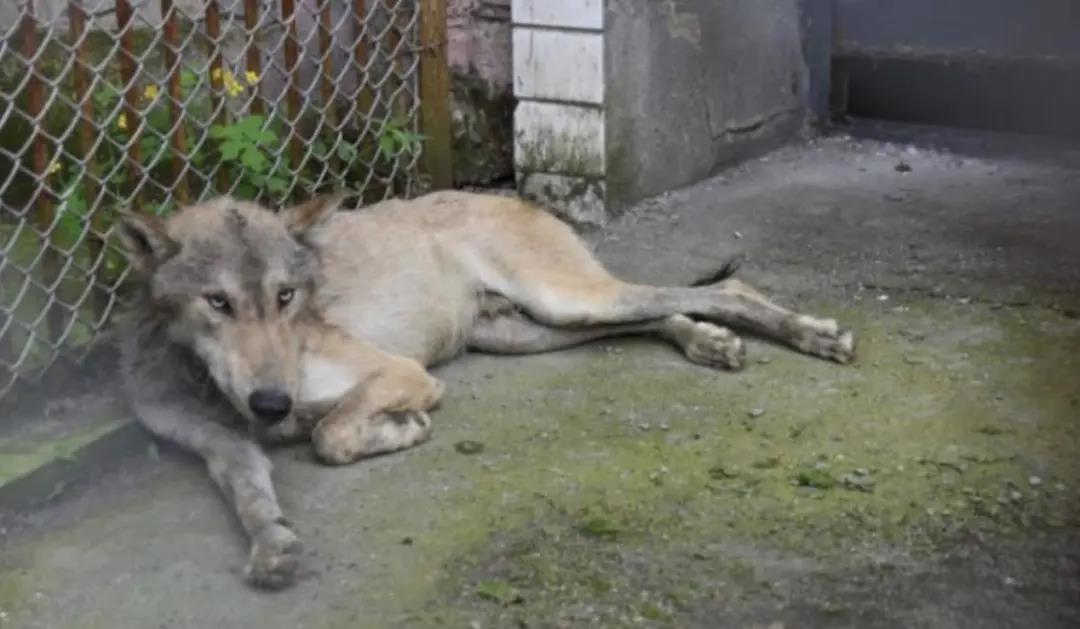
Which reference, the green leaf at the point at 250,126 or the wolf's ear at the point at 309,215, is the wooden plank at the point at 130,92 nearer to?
the green leaf at the point at 250,126

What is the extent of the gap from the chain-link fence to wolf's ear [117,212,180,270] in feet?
1.04

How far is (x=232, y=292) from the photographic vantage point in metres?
4.09

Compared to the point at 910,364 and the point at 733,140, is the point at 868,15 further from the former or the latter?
the point at 910,364

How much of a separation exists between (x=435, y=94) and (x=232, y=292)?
2.01 meters

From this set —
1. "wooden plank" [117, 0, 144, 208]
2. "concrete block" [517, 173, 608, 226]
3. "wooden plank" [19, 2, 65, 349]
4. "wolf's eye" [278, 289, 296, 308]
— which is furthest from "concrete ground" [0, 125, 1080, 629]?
"wooden plank" [117, 0, 144, 208]

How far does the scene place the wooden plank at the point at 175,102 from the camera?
4730 mm

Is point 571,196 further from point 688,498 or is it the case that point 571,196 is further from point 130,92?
point 688,498

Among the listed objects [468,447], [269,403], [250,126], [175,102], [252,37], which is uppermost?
[252,37]

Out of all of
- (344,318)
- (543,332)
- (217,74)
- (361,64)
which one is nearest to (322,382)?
(344,318)

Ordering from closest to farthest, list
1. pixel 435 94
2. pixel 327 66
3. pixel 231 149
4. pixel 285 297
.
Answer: pixel 285 297, pixel 231 149, pixel 327 66, pixel 435 94

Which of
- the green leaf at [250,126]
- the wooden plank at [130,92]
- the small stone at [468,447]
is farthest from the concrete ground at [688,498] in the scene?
the green leaf at [250,126]

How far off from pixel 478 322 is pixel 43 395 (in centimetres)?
127

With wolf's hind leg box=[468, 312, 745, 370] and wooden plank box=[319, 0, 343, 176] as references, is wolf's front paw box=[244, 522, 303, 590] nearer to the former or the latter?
wolf's hind leg box=[468, 312, 745, 370]

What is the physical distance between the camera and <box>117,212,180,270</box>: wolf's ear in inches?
163
